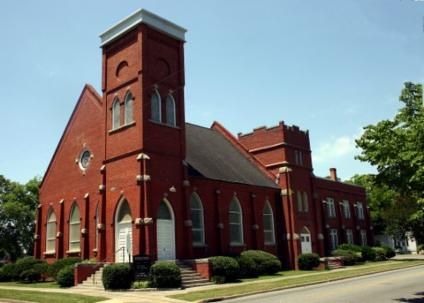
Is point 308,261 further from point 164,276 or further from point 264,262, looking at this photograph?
point 164,276

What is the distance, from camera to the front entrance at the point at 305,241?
3728cm

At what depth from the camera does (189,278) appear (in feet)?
79.9

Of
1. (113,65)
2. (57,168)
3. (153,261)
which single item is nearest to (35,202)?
(57,168)

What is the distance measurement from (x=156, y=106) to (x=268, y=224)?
14039 mm

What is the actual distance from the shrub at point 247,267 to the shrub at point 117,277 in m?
7.44

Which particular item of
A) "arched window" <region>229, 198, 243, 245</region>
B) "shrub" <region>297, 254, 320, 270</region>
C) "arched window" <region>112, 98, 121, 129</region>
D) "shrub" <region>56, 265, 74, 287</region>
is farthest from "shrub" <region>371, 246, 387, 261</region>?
"shrub" <region>56, 265, 74, 287</region>

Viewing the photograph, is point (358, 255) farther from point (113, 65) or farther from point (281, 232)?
point (113, 65)

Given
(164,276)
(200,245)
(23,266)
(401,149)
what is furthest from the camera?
(23,266)

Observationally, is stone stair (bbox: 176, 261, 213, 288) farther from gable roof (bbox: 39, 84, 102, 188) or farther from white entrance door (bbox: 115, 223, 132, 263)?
gable roof (bbox: 39, 84, 102, 188)

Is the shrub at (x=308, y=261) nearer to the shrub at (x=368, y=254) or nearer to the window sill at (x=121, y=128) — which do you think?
the shrub at (x=368, y=254)

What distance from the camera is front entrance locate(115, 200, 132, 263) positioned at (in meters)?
26.2

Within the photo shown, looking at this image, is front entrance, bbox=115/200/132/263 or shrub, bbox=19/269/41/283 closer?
front entrance, bbox=115/200/132/263

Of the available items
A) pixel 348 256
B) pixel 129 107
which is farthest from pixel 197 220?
pixel 348 256

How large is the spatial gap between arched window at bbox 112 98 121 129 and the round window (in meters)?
4.39
